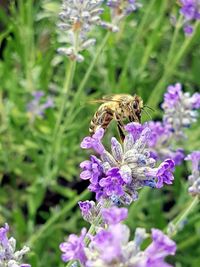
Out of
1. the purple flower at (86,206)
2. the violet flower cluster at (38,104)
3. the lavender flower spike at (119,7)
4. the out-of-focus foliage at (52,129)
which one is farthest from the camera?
the violet flower cluster at (38,104)

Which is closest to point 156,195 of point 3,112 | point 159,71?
point 159,71

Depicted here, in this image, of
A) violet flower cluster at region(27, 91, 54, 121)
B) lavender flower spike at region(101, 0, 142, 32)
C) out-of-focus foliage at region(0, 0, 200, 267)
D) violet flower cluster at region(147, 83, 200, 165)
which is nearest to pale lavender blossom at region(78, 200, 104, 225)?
violet flower cluster at region(147, 83, 200, 165)

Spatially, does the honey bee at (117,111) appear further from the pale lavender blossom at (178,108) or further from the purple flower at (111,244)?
the purple flower at (111,244)

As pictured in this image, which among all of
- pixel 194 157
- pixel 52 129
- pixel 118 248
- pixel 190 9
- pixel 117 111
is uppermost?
pixel 190 9

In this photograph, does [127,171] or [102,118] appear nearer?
[127,171]

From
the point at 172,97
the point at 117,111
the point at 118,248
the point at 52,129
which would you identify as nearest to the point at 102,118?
the point at 117,111

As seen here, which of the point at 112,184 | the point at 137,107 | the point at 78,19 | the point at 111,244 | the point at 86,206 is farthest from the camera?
the point at 78,19

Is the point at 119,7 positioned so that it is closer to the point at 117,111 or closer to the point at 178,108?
the point at 178,108

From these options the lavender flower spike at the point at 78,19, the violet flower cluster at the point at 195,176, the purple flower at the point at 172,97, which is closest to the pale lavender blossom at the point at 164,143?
the purple flower at the point at 172,97
